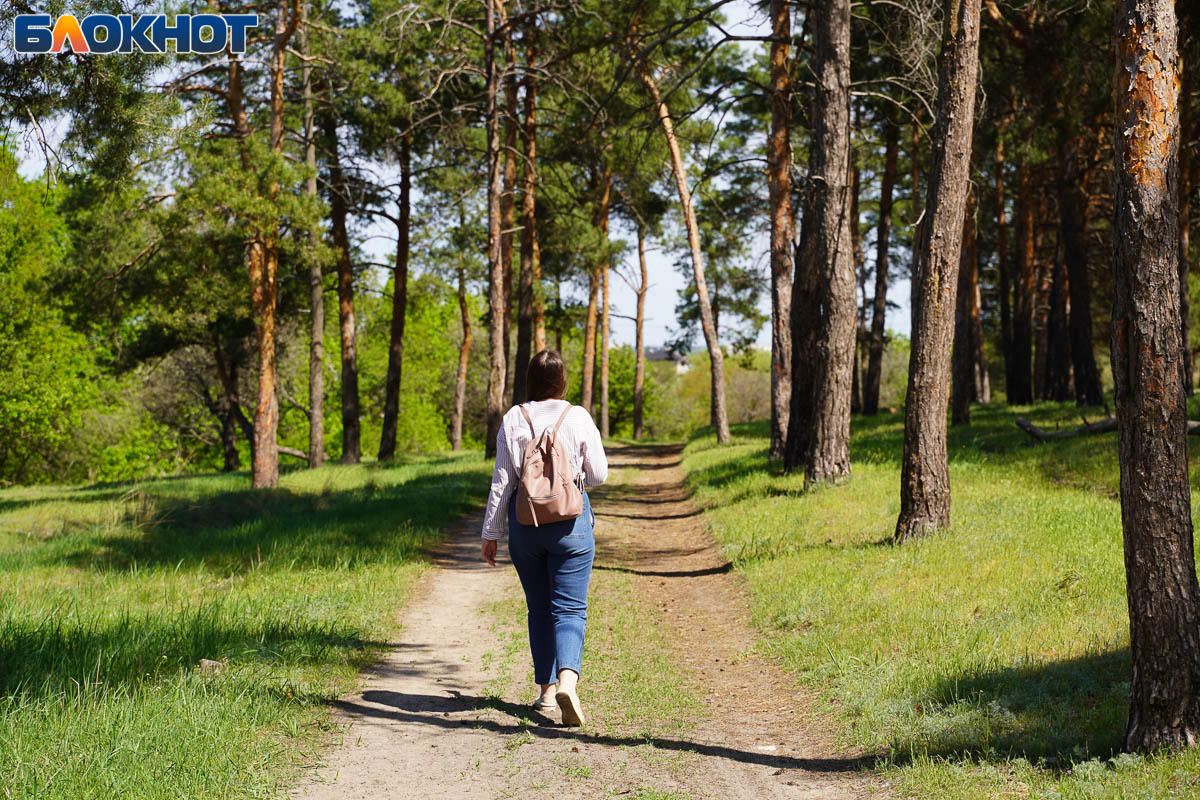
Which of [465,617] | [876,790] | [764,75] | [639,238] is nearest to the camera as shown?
[876,790]

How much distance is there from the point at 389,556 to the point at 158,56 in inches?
235

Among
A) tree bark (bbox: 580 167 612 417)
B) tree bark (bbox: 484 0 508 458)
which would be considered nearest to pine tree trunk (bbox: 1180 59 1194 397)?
tree bark (bbox: 484 0 508 458)

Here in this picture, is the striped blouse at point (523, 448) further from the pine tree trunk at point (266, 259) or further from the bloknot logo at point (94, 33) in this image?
the pine tree trunk at point (266, 259)

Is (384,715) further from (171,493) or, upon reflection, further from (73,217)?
(73,217)

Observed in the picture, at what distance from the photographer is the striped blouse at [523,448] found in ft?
16.9

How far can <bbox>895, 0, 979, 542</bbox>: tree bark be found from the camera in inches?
345

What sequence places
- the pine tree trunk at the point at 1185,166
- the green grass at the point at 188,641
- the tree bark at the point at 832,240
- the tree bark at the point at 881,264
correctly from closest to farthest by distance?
the green grass at the point at 188,641, the tree bark at the point at 832,240, the pine tree trunk at the point at 1185,166, the tree bark at the point at 881,264

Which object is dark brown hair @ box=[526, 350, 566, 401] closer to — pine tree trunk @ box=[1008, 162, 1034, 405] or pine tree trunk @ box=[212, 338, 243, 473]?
pine tree trunk @ box=[1008, 162, 1034, 405]

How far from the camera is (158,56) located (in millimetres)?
9891

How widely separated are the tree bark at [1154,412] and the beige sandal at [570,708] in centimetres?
267

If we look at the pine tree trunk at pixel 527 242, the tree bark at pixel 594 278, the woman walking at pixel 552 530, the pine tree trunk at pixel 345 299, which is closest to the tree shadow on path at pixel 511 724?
the woman walking at pixel 552 530

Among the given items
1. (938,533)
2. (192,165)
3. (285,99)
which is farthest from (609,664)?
(285,99)

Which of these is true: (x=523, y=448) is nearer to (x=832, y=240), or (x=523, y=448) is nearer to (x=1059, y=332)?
(x=832, y=240)

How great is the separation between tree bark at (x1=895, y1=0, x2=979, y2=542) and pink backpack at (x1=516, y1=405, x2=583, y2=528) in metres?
4.84
